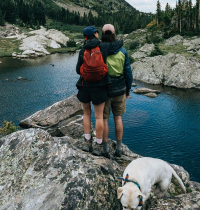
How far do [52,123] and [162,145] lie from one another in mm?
9514

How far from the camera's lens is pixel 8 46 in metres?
72.8

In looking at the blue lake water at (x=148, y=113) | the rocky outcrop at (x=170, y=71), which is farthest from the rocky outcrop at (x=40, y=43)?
the rocky outcrop at (x=170, y=71)

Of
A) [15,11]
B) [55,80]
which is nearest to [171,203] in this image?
[55,80]

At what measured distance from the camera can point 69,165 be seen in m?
4.95

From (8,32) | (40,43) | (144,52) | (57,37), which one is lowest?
(144,52)

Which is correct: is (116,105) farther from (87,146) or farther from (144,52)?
(144,52)

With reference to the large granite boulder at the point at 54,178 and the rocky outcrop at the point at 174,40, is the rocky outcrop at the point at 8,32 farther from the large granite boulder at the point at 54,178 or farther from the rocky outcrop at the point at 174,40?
the large granite boulder at the point at 54,178

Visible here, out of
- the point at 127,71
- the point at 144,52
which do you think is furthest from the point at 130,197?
the point at 144,52

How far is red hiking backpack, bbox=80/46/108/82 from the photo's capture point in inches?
204

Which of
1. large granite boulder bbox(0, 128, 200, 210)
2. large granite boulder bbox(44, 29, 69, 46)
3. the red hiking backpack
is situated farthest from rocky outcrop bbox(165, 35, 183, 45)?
large granite boulder bbox(0, 128, 200, 210)

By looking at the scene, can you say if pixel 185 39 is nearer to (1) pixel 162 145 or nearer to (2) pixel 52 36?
(1) pixel 162 145

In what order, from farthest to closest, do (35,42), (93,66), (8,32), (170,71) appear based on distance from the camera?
(8,32) → (35,42) → (170,71) → (93,66)

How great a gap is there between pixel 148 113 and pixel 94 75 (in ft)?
56.1

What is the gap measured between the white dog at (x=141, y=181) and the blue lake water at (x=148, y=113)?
→ 8345 mm
